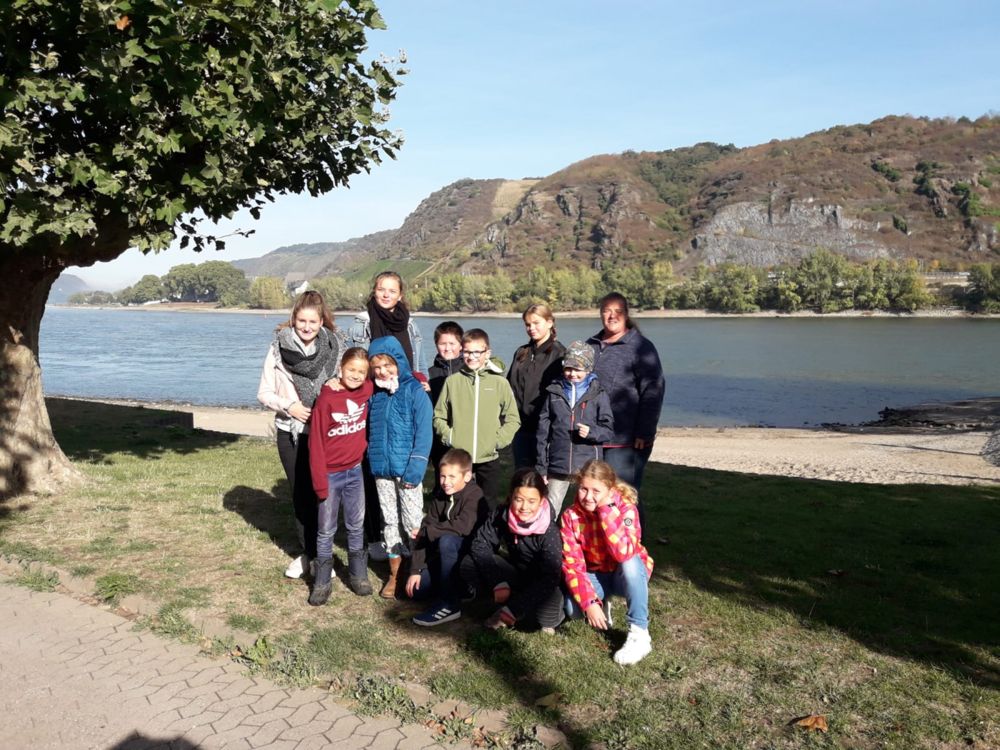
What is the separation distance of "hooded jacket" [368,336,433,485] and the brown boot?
0.69 m

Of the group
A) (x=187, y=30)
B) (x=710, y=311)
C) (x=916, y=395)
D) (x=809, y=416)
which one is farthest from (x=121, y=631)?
(x=710, y=311)

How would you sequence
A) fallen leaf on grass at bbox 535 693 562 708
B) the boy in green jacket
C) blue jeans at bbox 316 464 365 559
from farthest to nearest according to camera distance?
the boy in green jacket, blue jeans at bbox 316 464 365 559, fallen leaf on grass at bbox 535 693 562 708

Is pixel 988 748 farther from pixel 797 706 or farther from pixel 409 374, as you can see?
pixel 409 374

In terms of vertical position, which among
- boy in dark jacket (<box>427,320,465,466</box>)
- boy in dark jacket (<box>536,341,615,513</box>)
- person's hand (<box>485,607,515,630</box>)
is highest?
boy in dark jacket (<box>427,320,465,466</box>)

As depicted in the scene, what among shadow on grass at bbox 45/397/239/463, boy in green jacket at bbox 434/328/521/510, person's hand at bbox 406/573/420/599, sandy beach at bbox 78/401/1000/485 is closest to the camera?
person's hand at bbox 406/573/420/599

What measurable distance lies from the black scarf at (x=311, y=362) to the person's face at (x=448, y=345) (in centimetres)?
86

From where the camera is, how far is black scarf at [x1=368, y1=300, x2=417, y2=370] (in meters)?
6.38

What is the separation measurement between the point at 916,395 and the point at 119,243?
46385 mm

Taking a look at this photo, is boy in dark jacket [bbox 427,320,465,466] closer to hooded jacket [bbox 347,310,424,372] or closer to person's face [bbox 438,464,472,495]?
hooded jacket [bbox 347,310,424,372]

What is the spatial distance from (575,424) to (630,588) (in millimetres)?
1463

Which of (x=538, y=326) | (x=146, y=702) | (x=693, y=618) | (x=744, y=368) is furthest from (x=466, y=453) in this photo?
(x=744, y=368)

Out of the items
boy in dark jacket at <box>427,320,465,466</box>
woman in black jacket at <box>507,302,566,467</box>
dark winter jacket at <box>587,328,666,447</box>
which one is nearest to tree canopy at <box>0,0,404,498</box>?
boy in dark jacket at <box>427,320,465,466</box>

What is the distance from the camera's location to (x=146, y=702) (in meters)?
4.20

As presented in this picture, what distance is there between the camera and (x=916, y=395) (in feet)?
148
